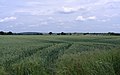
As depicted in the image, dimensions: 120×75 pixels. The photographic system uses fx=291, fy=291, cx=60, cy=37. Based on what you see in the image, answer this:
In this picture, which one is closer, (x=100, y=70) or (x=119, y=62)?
(x=100, y=70)

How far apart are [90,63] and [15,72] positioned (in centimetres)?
279

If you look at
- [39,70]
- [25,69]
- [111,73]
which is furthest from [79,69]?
[25,69]

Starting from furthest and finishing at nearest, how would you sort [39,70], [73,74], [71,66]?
[39,70] < [71,66] < [73,74]

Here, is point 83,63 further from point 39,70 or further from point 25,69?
point 25,69

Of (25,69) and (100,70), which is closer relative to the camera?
(100,70)

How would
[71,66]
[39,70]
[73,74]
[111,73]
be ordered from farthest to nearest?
1. [39,70]
2. [71,66]
3. [73,74]
4. [111,73]

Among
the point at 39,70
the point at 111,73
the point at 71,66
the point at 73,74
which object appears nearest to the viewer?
the point at 111,73

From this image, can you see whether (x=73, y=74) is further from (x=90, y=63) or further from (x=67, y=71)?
(x=90, y=63)

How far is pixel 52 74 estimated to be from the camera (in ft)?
30.8

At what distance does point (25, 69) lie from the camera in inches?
405

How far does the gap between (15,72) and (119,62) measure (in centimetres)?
365

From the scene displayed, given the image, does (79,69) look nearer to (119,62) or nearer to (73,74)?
(73,74)

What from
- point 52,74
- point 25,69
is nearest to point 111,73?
point 52,74

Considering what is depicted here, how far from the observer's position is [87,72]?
8.30 m
